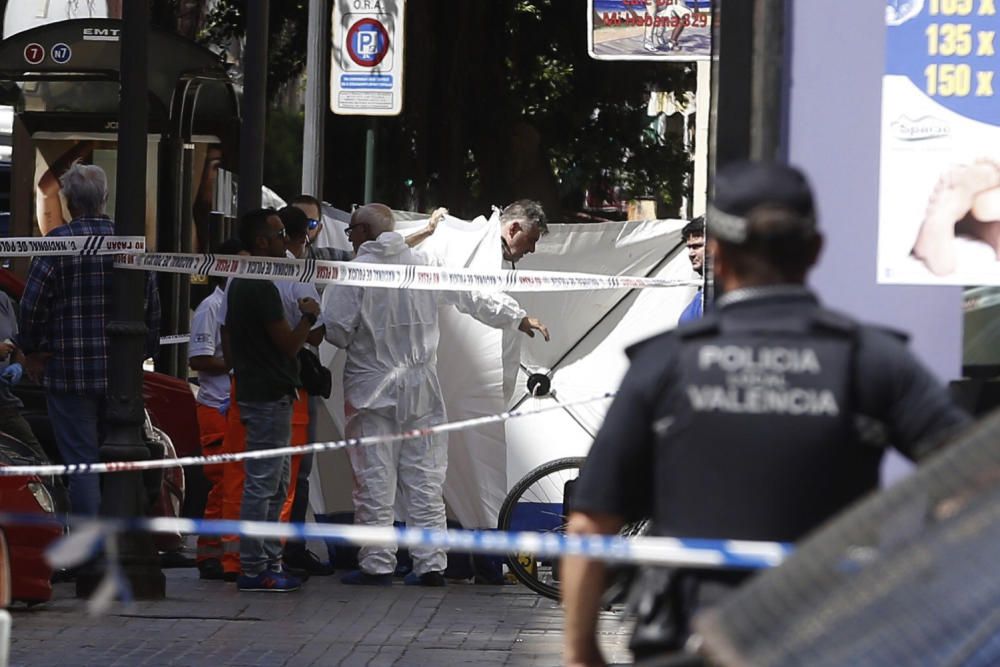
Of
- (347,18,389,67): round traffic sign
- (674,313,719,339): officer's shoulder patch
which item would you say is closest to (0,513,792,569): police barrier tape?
(674,313,719,339): officer's shoulder patch

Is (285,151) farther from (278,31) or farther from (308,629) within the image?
(308,629)

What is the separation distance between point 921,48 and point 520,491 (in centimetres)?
492

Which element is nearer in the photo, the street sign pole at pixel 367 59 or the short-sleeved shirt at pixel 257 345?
the short-sleeved shirt at pixel 257 345

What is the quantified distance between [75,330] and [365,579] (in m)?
1.98

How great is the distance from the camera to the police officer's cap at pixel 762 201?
3551 millimetres

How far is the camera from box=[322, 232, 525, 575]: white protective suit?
9.65 m

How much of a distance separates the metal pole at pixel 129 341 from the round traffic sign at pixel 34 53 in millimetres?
5830

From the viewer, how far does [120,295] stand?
9.02 meters

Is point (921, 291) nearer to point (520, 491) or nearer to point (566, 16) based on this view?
point (520, 491)

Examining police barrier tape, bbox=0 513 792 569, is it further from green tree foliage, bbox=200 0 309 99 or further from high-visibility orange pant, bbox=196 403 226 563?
green tree foliage, bbox=200 0 309 99

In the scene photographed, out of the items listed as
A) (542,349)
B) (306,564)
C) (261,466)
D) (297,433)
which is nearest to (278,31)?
(542,349)

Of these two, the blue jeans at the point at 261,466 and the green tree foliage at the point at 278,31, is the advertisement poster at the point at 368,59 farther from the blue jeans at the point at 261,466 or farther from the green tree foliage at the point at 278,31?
the green tree foliage at the point at 278,31

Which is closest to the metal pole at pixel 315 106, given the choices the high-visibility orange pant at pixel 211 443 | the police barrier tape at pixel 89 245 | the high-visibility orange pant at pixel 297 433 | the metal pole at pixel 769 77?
the high-visibility orange pant at pixel 211 443

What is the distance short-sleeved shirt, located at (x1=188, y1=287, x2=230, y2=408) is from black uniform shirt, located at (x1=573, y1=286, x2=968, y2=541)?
6.86m
